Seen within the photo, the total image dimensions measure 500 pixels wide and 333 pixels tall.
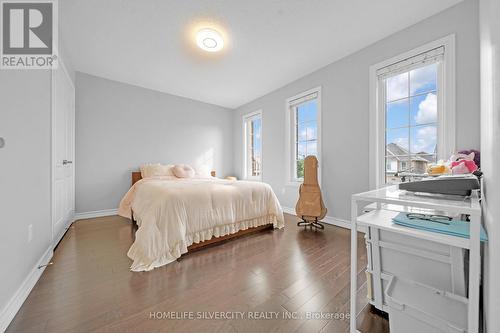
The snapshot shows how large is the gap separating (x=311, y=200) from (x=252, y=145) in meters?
2.63

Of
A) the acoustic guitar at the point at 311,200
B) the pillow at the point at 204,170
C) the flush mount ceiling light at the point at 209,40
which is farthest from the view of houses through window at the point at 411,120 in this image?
the pillow at the point at 204,170

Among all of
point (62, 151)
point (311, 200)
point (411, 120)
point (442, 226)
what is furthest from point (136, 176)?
point (411, 120)

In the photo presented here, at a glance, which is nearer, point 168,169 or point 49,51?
point 49,51

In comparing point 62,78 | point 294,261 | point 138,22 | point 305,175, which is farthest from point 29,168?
point 305,175

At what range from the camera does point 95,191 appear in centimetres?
354

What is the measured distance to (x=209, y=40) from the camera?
8.42ft

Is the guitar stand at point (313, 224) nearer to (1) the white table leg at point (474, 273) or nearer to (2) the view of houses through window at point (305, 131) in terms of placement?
(2) the view of houses through window at point (305, 131)

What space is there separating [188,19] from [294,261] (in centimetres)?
294

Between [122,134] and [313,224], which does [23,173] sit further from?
[313,224]

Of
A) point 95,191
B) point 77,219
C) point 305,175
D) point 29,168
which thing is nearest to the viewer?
point 29,168

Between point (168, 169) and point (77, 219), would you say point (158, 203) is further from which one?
point (77, 219)

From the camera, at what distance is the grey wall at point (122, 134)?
3.46 m

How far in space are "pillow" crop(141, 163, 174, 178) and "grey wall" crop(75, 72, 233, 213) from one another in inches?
11.1

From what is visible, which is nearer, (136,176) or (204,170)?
(136,176)
